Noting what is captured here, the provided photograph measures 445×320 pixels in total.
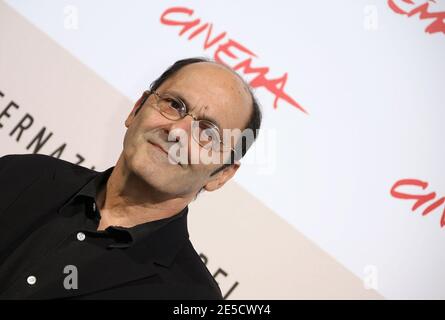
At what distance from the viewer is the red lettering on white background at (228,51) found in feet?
4.49

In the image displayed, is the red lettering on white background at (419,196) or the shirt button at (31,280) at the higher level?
the red lettering on white background at (419,196)

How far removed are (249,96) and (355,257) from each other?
611 mm

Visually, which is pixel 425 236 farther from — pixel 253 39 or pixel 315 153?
pixel 253 39

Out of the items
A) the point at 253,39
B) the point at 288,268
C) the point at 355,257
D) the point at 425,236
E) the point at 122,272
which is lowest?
the point at 122,272

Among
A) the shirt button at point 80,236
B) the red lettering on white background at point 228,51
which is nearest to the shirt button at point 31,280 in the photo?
the shirt button at point 80,236

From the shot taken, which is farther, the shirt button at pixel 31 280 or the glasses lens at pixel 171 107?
the glasses lens at pixel 171 107

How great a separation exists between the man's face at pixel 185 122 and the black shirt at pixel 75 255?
0.12 m

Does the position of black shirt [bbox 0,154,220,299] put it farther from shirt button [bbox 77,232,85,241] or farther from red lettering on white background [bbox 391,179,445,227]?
red lettering on white background [bbox 391,179,445,227]

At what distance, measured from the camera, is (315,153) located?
1335 mm

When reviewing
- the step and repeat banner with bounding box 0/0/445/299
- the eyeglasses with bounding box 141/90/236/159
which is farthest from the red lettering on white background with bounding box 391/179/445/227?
the eyeglasses with bounding box 141/90/236/159

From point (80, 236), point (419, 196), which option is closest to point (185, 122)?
point (80, 236)

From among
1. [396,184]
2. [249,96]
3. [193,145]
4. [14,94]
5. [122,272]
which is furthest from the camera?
[14,94]

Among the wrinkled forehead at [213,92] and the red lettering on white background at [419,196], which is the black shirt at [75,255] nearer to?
the wrinkled forehead at [213,92]

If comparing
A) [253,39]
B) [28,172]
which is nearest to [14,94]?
[28,172]
